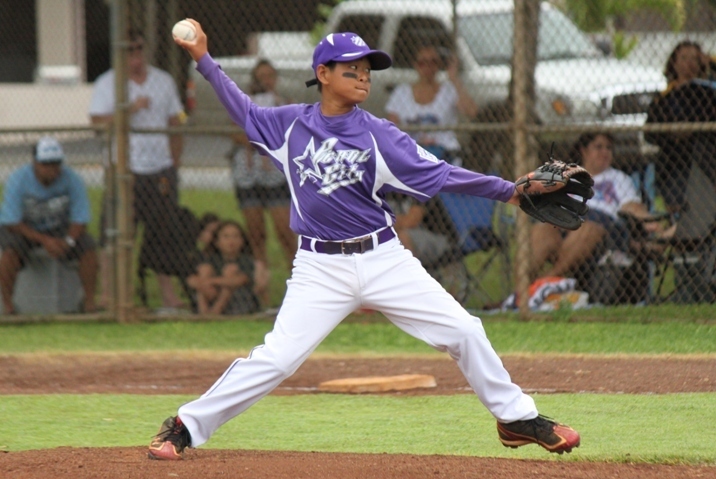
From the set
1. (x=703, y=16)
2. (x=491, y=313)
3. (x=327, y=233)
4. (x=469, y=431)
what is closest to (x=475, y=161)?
(x=491, y=313)

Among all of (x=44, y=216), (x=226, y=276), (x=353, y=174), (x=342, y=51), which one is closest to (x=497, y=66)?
(x=226, y=276)

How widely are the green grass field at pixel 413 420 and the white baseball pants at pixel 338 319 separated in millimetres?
532

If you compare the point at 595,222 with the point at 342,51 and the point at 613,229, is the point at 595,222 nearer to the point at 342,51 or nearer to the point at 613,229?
the point at 613,229

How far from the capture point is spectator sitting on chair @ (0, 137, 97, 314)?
8.96 metres

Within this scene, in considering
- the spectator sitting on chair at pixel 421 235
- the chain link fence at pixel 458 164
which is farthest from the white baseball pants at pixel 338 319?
the spectator sitting on chair at pixel 421 235

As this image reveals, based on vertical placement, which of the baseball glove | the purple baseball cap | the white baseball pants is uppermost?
the purple baseball cap

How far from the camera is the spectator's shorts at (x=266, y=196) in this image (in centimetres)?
922

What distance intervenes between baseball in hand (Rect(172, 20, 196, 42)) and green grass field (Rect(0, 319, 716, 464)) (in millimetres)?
1929

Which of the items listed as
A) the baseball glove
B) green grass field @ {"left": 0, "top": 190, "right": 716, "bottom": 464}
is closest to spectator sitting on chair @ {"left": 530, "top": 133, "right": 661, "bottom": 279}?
green grass field @ {"left": 0, "top": 190, "right": 716, "bottom": 464}

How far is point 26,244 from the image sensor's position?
900cm

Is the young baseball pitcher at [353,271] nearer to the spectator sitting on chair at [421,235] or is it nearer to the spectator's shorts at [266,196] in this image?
the spectator sitting on chair at [421,235]

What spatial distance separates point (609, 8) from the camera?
10.3m

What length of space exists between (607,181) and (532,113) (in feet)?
2.72

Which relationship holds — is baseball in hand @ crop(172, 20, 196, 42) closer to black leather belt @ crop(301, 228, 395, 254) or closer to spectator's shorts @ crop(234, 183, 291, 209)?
black leather belt @ crop(301, 228, 395, 254)
